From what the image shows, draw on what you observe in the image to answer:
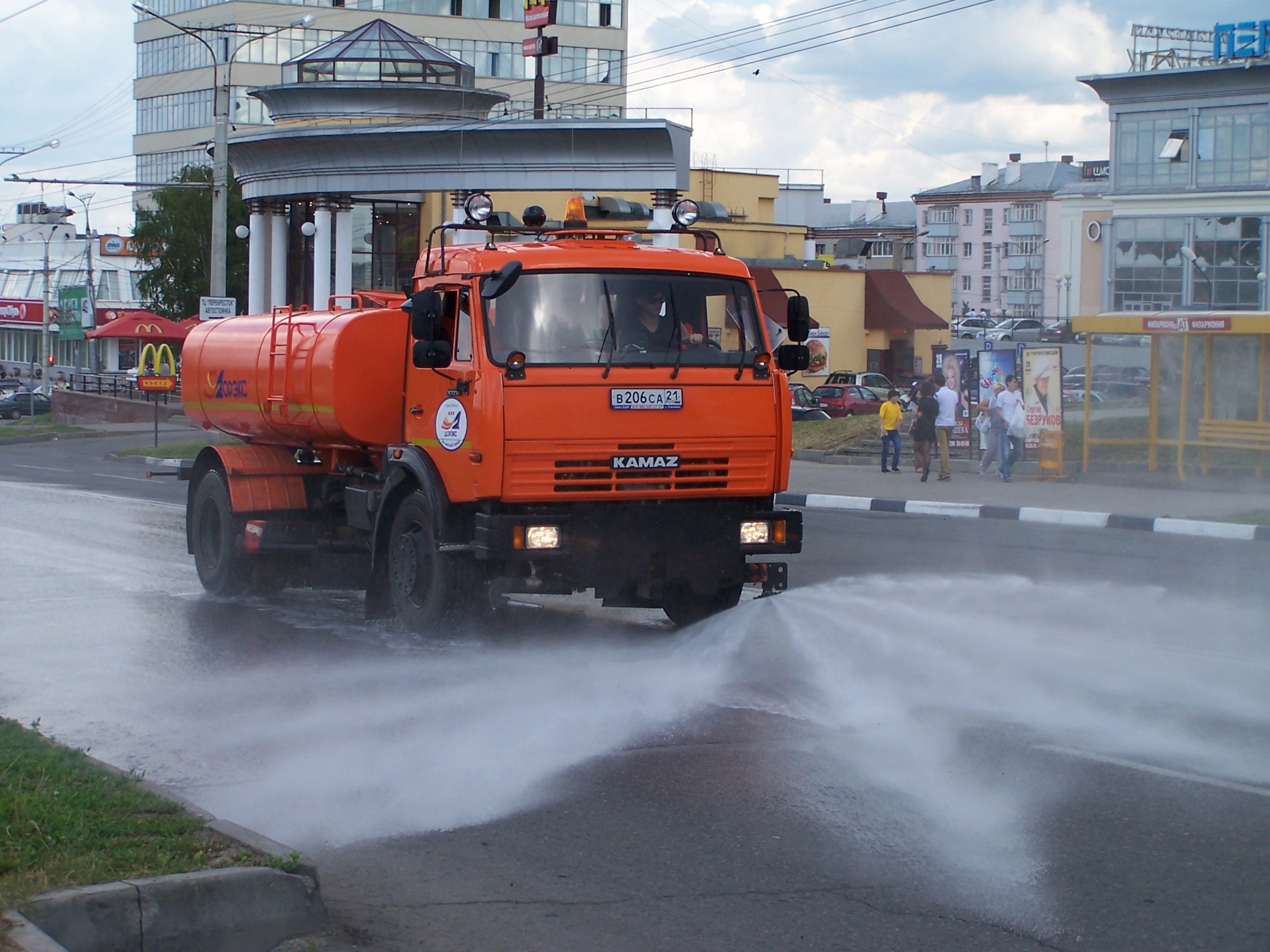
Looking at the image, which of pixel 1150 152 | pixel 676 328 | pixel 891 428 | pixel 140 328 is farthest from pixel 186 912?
pixel 1150 152

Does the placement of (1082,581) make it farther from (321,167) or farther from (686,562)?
(321,167)

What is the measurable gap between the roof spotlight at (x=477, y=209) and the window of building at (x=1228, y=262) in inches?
2398

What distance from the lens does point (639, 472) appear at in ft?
28.6

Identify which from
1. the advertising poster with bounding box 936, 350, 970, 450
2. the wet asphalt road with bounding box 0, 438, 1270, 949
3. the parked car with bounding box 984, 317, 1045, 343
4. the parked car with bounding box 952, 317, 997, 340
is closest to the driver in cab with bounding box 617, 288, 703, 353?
the wet asphalt road with bounding box 0, 438, 1270, 949

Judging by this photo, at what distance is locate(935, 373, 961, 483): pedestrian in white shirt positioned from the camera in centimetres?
2319

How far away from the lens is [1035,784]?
19.8 feet

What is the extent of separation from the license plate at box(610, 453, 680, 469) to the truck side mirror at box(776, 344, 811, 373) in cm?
120

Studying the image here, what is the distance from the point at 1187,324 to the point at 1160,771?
1662 cm

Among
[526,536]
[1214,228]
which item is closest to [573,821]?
[526,536]

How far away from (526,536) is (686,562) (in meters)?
1.09

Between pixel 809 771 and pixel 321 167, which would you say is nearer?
pixel 809 771

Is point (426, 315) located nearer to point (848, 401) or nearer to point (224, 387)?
point (224, 387)

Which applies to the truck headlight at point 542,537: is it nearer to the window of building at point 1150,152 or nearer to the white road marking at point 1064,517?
the white road marking at point 1064,517

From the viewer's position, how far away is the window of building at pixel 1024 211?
102938 mm
